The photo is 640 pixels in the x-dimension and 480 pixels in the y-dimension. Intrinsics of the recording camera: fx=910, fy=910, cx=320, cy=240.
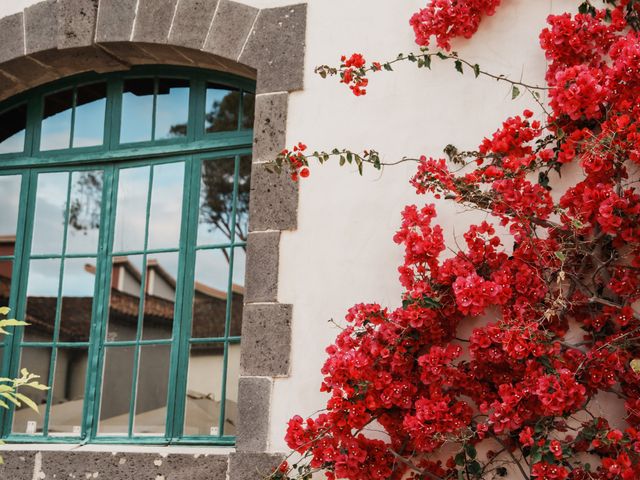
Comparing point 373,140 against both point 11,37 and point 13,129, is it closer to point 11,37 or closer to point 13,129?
point 11,37

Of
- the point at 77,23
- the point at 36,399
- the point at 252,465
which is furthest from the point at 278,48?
the point at 36,399

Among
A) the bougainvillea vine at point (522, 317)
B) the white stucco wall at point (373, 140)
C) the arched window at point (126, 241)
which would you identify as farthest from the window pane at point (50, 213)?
the bougainvillea vine at point (522, 317)

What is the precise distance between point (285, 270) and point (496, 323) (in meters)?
0.94

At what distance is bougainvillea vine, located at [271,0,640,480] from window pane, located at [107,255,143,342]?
79.9 inches

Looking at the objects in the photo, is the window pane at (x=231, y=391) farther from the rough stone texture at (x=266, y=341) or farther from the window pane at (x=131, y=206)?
the window pane at (x=131, y=206)

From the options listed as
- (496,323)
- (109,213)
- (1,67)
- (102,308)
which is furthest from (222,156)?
(496,323)

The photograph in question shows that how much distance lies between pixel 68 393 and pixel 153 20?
2.08 m

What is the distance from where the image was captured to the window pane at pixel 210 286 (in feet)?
15.2

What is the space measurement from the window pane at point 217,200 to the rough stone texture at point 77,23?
905 millimetres

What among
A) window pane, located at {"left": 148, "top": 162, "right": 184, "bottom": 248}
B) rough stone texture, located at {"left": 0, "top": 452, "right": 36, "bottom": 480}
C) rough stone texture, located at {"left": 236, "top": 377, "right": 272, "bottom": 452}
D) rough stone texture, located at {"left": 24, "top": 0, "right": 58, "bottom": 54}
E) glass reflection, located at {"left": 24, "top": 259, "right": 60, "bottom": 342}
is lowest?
rough stone texture, located at {"left": 0, "top": 452, "right": 36, "bottom": 480}

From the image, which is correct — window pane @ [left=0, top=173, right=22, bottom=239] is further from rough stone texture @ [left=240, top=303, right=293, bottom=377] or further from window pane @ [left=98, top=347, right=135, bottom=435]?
rough stone texture @ [left=240, top=303, right=293, bottom=377]

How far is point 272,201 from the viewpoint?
3.92 meters

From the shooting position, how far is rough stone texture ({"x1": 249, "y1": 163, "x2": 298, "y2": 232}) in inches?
153

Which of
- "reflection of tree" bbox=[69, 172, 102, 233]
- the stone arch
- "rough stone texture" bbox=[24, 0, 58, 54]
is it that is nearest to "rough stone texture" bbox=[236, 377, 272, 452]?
the stone arch
